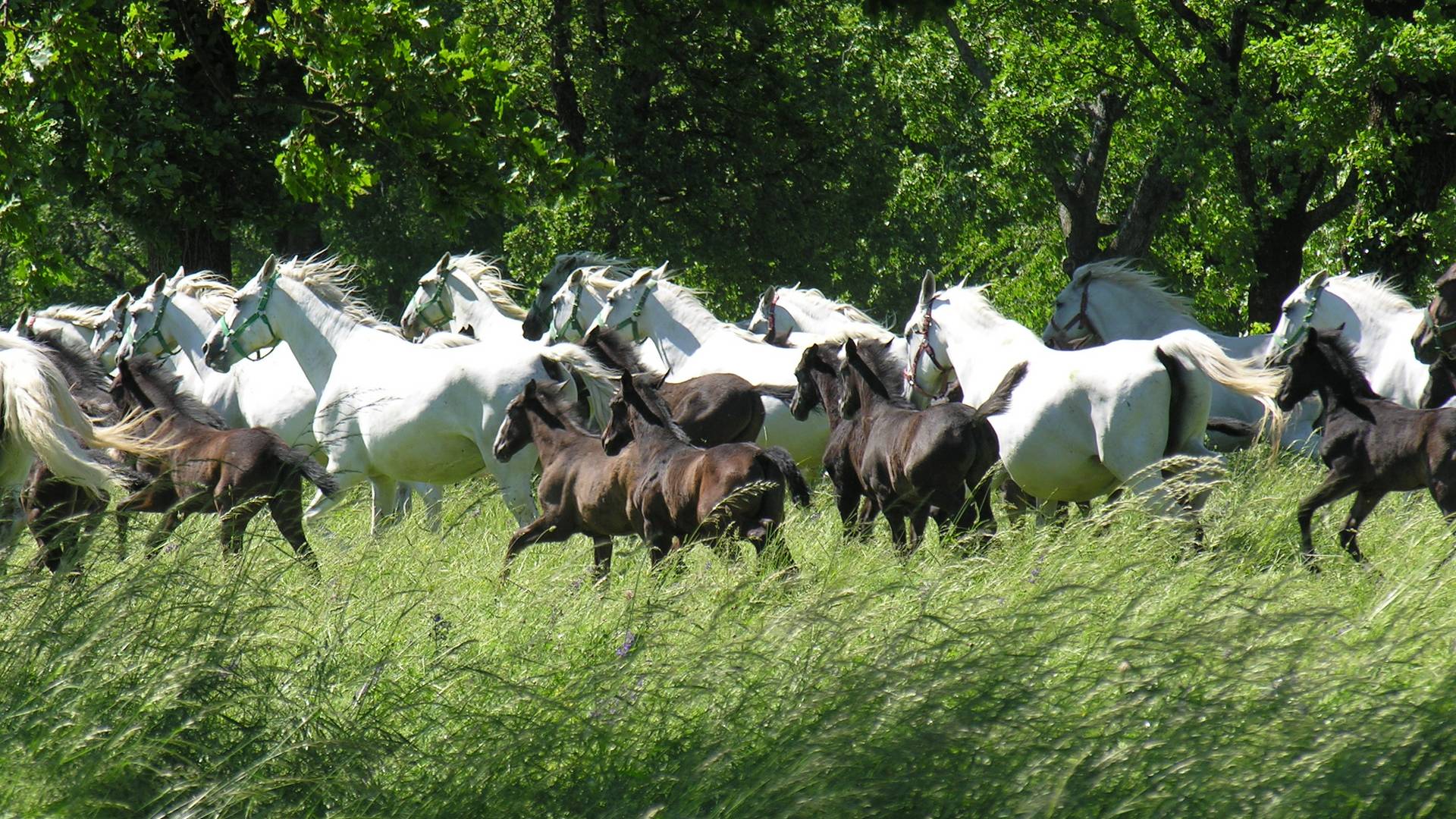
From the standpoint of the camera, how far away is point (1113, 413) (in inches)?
343

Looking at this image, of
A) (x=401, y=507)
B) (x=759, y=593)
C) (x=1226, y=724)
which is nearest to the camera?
(x=1226, y=724)

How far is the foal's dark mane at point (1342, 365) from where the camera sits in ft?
27.9

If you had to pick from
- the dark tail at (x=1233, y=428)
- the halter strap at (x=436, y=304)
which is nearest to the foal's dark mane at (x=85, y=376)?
the halter strap at (x=436, y=304)

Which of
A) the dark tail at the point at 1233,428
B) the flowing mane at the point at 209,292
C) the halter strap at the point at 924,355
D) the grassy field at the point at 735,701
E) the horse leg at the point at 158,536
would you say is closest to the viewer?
the grassy field at the point at 735,701

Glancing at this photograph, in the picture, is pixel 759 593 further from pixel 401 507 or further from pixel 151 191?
pixel 151 191

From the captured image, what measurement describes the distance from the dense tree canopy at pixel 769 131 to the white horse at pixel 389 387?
98 centimetres

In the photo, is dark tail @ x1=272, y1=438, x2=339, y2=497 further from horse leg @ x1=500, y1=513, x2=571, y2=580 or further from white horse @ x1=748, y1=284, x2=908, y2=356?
white horse @ x1=748, y1=284, x2=908, y2=356

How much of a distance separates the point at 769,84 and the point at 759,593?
17045 mm

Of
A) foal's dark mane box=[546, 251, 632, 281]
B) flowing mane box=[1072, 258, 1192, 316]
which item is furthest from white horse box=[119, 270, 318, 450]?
flowing mane box=[1072, 258, 1192, 316]

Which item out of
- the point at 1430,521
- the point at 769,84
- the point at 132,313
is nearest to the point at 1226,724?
the point at 1430,521

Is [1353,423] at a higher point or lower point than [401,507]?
higher

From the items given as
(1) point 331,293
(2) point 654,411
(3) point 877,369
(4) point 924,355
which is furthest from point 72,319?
(3) point 877,369

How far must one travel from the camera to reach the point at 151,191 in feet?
42.3

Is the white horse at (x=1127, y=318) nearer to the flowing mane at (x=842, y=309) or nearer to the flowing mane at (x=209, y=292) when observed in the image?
the flowing mane at (x=842, y=309)
